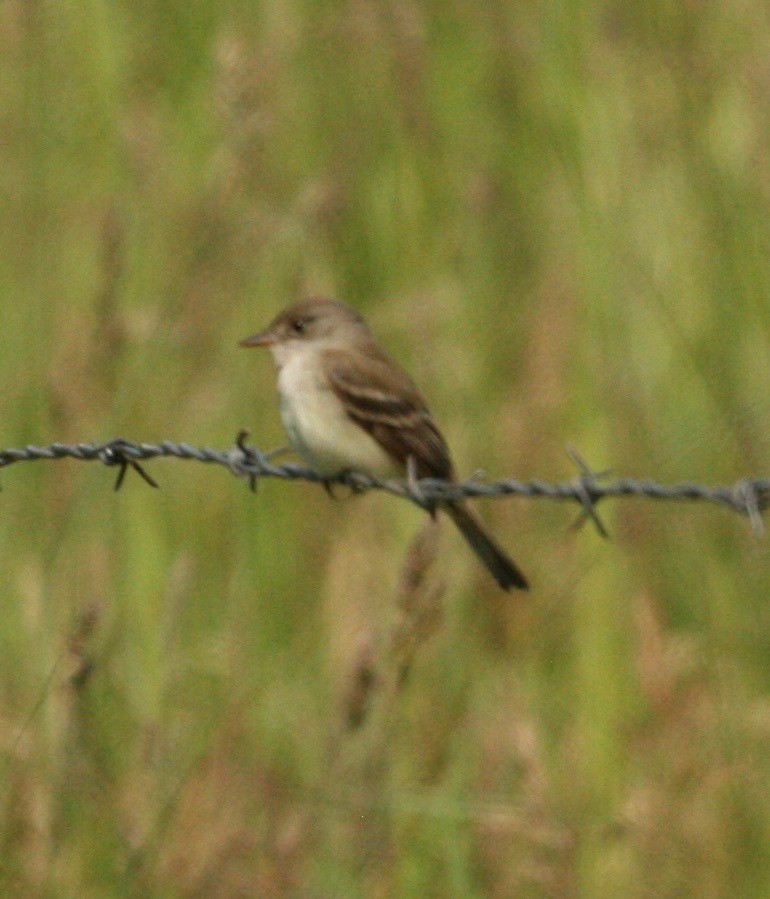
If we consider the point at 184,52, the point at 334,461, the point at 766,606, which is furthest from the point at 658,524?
the point at 184,52

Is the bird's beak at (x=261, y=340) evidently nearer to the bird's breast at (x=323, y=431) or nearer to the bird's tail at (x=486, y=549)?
the bird's breast at (x=323, y=431)

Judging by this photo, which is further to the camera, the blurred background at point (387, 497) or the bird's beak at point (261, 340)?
the bird's beak at point (261, 340)

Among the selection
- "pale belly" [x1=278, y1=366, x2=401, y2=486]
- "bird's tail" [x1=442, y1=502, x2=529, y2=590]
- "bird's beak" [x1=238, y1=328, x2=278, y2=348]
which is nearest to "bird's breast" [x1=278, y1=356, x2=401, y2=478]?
"pale belly" [x1=278, y1=366, x2=401, y2=486]

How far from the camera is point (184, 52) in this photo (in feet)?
21.0

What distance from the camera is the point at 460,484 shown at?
136 inches

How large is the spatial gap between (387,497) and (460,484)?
1.35 m

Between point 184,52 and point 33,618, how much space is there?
110 inches

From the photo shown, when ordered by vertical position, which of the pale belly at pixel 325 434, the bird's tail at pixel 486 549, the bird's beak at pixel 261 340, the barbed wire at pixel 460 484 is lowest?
the barbed wire at pixel 460 484

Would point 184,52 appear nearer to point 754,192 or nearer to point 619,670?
point 754,192

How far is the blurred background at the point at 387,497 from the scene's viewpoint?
3.68 meters

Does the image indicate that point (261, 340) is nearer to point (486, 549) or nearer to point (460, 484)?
point (486, 549)

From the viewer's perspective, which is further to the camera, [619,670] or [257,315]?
[257,315]

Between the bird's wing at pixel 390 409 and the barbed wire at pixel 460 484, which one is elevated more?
the bird's wing at pixel 390 409

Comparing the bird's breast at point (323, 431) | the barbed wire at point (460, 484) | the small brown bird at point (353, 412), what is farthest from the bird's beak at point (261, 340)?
the barbed wire at point (460, 484)
